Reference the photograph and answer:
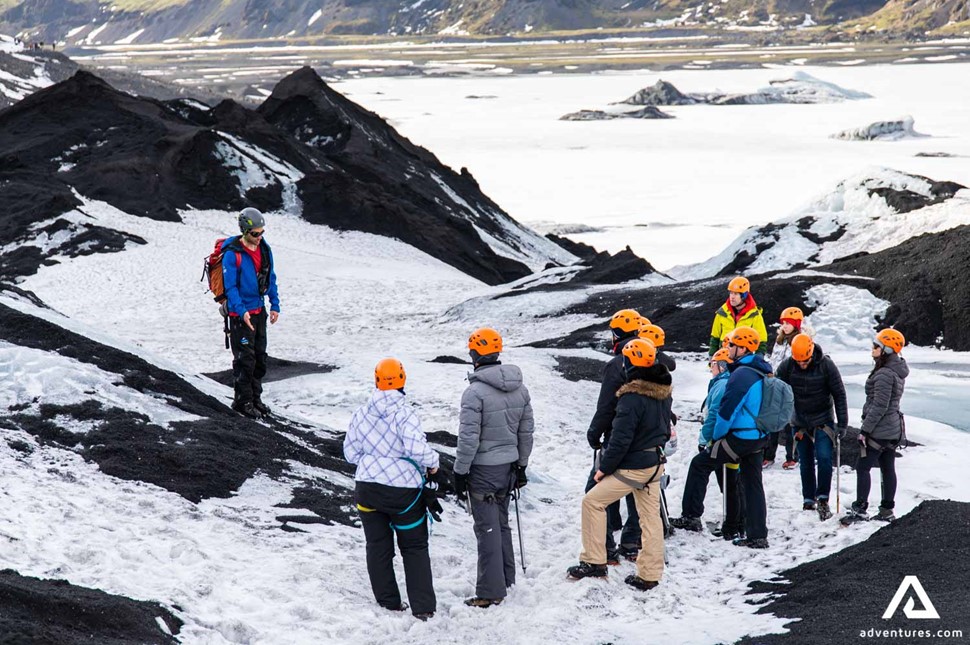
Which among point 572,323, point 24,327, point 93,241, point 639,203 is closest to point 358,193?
point 93,241

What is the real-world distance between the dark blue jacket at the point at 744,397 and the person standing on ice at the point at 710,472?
0.40ft

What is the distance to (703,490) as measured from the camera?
997 centimetres

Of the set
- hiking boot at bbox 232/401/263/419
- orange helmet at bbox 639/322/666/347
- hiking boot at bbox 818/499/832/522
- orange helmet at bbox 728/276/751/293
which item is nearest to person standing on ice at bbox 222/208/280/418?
hiking boot at bbox 232/401/263/419

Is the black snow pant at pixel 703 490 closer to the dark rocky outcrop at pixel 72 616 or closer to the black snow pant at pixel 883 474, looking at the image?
the black snow pant at pixel 883 474

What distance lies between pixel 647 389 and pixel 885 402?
291 cm

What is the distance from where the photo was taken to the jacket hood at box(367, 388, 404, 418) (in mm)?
7590

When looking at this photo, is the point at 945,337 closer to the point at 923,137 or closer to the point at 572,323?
the point at 572,323

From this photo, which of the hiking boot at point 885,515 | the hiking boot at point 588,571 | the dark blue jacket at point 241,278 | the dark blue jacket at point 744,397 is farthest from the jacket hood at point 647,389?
the dark blue jacket at point 241,278

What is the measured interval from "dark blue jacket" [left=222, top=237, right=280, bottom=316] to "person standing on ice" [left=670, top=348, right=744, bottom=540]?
15.4 feet

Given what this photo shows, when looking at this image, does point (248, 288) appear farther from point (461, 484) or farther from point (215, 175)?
point (215, 175)

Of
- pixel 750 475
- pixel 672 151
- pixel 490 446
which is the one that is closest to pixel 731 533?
pixel 750 475

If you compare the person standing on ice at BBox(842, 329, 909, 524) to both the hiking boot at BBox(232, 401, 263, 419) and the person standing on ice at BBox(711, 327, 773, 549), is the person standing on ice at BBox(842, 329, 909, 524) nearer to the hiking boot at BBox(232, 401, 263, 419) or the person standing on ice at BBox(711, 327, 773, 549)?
the person standing on ice at BBox(711, 327, 773, 549)

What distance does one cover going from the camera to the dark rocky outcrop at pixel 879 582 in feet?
23.3

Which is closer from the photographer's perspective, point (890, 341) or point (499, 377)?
point (499, 377)
